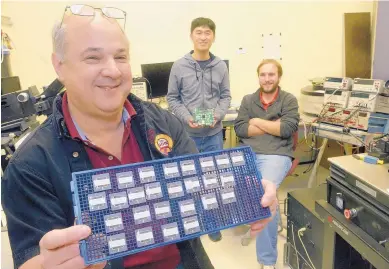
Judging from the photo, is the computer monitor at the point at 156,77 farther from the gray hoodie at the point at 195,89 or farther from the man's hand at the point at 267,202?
the man's hand at the point at 267,202

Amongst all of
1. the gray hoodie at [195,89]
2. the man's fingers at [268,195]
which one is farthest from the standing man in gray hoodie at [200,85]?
the man's fingers at [268,195]

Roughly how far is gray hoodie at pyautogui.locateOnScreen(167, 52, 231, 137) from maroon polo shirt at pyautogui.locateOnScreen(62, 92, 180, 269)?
1559mm

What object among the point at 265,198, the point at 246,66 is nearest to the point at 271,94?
the point at 246,66

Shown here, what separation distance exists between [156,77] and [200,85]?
0.92 m

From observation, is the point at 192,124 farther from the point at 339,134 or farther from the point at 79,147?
the point at 79,147

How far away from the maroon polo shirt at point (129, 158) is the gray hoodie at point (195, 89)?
61.4 inches

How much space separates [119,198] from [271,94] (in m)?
2.00

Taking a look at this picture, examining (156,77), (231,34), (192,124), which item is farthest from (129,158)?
(231,34)

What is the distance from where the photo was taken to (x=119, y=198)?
820 mm

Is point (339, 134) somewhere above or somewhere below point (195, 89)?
below

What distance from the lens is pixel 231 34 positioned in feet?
12.0

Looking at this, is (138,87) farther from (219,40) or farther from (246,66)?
(246,66)

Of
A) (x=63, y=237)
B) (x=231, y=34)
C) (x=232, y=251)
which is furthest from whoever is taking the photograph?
(x=231, y=34)

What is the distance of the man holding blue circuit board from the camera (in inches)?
32.9
